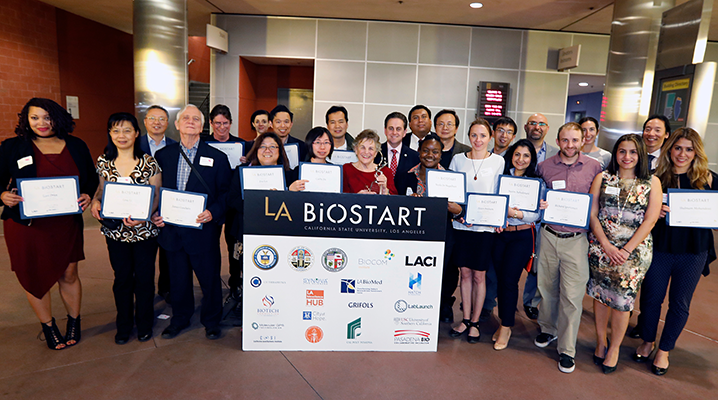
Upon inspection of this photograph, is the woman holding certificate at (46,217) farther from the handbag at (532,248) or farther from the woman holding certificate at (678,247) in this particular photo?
the woman holding certificate at (678,247)

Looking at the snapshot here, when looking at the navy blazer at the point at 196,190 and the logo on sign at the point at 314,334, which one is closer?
the logo on sign at the point at 314,334

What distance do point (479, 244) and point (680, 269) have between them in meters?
1.40

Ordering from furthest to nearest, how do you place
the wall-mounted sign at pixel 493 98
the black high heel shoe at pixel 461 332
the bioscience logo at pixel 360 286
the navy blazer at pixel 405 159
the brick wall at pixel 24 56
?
the wall-mounted sign at pixel 493 98 → the brick wall at pixel 24 56 → the navy blazer at pixel 405 159 → the black high heel shoe at pixel 461 332 → the bioscience logo at pixel 360 286

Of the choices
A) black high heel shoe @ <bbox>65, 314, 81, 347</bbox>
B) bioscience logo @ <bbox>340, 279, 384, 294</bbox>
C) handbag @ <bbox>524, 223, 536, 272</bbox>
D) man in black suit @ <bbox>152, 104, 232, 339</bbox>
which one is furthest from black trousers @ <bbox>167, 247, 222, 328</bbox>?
handbag @ <bbox>524, 223, 536, 272</bbox>

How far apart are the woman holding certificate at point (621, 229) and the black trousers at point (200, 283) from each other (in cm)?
285

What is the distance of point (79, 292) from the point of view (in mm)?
3141

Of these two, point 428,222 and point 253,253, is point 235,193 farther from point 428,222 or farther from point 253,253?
point 428,222

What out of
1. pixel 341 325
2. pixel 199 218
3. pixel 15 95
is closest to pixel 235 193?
pixel 199 218

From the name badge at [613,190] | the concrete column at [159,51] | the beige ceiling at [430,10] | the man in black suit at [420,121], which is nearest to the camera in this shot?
the name badge at [613,190]

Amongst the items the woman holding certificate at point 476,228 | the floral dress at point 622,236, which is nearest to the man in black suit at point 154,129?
the woman holding certificate at point 476,228

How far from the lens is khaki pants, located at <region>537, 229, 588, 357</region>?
9.76 feet

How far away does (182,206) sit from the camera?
9.71 ft

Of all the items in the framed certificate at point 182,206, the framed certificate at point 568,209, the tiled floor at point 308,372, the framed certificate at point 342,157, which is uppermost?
the framed certificate at point 342,157

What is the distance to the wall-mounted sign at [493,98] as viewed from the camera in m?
8.80
